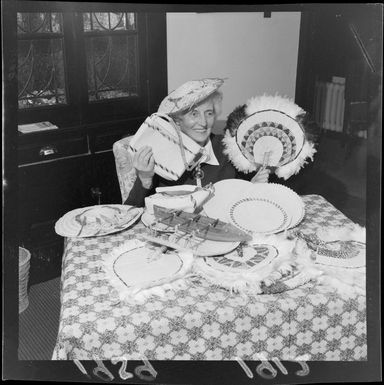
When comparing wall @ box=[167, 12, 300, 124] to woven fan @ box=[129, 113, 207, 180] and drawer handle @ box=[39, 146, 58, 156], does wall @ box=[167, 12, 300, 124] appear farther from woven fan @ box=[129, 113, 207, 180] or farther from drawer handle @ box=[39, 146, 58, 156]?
drawer handle @ box=[39, 146, 58, 156]

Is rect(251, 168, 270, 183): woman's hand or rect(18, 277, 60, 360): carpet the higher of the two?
rect(251, 168, 270, 183): woman's hand

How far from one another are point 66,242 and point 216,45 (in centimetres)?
66

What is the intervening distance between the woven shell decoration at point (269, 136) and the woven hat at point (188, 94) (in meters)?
0.13

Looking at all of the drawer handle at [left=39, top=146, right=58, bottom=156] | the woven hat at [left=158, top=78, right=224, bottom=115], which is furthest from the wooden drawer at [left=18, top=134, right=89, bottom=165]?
the woven hat at [left=158, top=78, right=224, bottom=115]

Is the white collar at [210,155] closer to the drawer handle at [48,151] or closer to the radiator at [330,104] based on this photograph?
the radiator at [330,104]

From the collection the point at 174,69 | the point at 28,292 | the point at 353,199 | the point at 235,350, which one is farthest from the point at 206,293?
the point at 28,292

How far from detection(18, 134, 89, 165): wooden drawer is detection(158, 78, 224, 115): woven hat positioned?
26 centimetres

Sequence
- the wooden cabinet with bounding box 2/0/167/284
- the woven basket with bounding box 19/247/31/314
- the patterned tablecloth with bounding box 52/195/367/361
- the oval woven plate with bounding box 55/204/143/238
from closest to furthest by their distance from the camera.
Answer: the patterned tablecloth with bounding box 52/195/367/361, the wooden cabinet with bounding box 2/0/167/284, the oval woven plate with bounding box 55/204/143/238, the woven basket with bounding box 19/247/31/314

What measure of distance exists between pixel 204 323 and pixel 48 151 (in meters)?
0.76

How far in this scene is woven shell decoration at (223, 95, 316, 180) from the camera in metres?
1.42

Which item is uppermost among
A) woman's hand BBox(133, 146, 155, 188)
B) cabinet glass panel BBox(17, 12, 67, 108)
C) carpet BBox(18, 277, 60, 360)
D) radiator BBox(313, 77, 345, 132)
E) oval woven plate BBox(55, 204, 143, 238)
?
cabinet glass panel BBox(17, 12, 67, 108)

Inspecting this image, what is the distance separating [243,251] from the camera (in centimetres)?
121

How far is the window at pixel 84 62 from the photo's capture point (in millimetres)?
1210

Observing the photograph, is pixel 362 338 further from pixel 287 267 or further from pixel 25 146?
pixel 25 146
